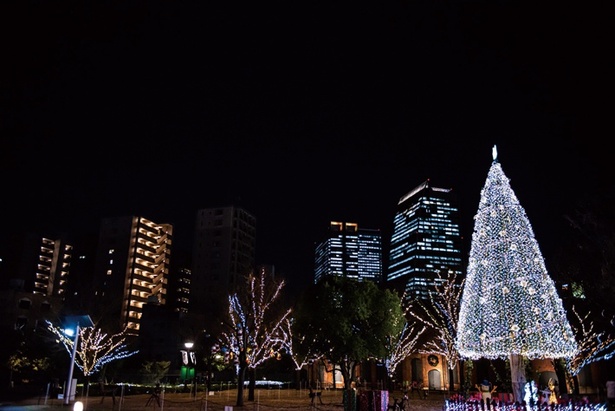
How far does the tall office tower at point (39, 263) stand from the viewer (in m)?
109

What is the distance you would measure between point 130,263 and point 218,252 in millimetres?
17236

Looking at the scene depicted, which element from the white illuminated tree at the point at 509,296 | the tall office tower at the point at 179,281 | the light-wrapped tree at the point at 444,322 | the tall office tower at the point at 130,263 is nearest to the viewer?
the white illuminated tree at the point at 509,296

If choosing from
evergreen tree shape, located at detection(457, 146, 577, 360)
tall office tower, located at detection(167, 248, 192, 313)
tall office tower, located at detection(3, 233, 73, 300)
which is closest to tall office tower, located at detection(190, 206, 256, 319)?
tall office tower, located at detection(167, 248, 192, 313)

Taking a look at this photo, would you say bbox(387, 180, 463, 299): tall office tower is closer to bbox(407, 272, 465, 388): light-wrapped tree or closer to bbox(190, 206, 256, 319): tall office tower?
bbox(190, 206, 256, 319): tall office tower

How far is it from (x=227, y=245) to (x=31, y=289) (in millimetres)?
46112

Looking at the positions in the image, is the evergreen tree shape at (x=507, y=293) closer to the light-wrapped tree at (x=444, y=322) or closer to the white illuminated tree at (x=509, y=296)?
the white illuminated tree at (x=509, y=296)

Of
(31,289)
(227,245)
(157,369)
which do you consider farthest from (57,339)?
(31,289)

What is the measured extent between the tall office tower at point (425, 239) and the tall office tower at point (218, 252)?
250ft

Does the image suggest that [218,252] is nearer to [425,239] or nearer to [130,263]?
[130,263]

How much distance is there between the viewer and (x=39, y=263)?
11138 centimetres

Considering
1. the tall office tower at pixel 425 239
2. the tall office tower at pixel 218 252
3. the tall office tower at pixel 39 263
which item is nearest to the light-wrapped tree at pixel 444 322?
the tall office tower at pixel 218 252

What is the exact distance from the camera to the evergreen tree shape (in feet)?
67.5

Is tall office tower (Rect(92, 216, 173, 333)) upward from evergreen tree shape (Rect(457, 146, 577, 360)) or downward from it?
upward

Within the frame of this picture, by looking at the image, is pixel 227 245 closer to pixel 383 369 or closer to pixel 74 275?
pixel 74 275
